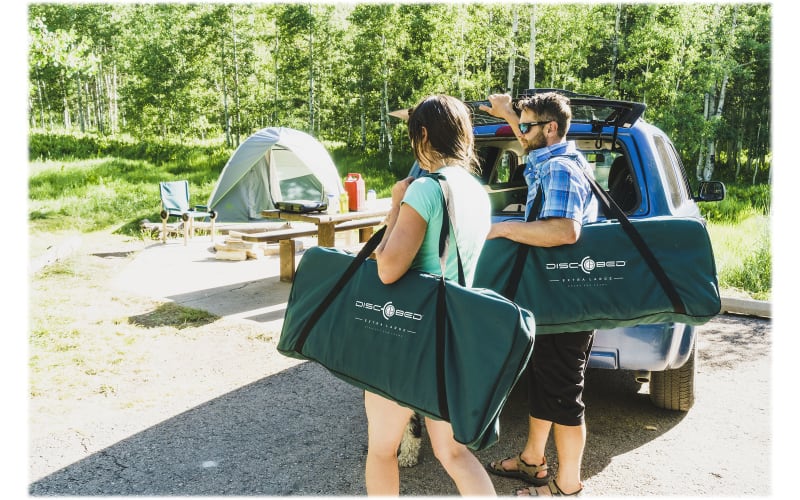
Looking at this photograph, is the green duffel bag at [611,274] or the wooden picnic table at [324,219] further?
the wooden picnic table at [324,219]

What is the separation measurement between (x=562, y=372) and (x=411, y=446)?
102 cm

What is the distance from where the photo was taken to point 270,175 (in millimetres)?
13258

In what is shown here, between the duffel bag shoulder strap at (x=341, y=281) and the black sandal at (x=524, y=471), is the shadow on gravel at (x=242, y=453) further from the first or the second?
the duffel bag shoulder strap at (x=341, y=281)

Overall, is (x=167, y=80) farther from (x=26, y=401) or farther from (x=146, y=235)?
(x=26, y=401)

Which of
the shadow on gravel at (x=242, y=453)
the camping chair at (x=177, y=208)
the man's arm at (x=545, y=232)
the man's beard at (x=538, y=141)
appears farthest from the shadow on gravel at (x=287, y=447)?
the camping chair at (x=177, y=208)

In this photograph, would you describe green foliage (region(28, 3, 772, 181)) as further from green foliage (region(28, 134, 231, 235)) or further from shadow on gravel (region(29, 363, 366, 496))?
shadow on gravel (region(29, 363, 366, 496))

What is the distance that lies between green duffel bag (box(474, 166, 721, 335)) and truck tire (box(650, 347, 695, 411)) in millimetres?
1415

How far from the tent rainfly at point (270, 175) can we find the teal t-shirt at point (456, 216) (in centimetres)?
1075

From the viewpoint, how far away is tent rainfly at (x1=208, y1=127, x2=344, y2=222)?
12734mm

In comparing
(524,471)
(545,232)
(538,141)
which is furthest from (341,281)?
(524,471)

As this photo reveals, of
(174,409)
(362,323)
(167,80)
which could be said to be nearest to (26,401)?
(174,409)

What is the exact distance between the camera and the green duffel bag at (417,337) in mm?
1782

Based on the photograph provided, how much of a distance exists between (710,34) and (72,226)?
925 inches

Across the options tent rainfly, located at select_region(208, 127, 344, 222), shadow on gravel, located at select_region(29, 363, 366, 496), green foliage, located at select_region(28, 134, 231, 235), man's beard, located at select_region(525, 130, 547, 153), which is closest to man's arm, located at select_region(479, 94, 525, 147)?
man's beard, located at select_region(525, 130, 547, 153)
